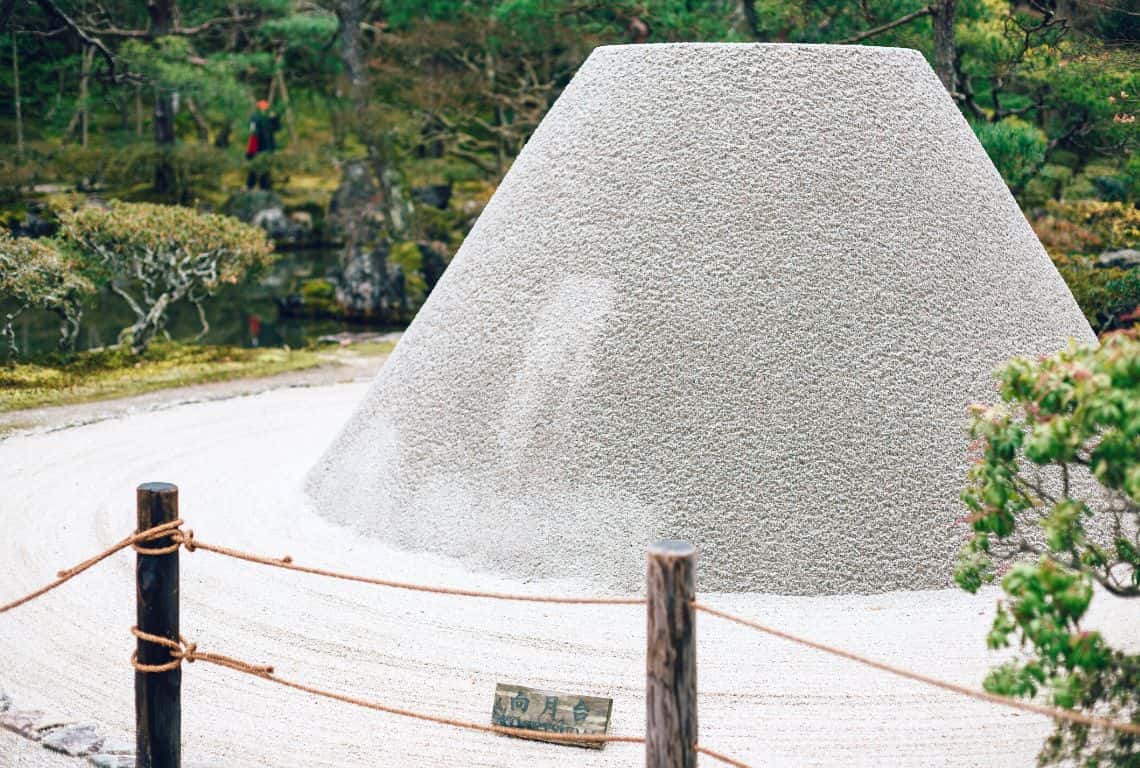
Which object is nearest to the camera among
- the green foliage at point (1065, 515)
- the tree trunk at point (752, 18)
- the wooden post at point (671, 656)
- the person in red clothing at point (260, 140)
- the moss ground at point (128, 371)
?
the green foliage at point (1065, 515)

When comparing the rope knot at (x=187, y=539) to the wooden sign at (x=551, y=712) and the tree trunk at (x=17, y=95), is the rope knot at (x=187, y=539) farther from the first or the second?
the tree trunk at (x=17, y=95)

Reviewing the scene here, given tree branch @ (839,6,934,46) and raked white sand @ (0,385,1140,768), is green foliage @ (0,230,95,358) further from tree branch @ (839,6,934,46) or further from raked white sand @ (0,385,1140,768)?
tree branch @ (839,6,934,46)

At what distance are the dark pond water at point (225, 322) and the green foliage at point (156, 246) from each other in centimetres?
223

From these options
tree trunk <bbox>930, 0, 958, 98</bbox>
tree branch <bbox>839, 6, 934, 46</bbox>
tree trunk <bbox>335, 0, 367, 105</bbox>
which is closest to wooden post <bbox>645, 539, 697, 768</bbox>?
tree trunk <bbox>930, 0, 958, 98</bbox>

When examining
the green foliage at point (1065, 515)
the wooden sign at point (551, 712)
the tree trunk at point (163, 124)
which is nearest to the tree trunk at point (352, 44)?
the tree trunk at point (163, 124)

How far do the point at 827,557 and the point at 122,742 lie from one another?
13.2 ft

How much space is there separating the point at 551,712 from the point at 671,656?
1.54 meters

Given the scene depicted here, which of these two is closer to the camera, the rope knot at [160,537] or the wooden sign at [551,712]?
the rope knot at [160,537]

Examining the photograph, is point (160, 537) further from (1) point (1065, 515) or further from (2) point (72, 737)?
(1) point (1065, 515)

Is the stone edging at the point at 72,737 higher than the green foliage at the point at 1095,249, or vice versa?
the green foliage at the point at 1095,249

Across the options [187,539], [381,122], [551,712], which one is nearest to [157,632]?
[187,539]

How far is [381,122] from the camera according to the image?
24.7 meters

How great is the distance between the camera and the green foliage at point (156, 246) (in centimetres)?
1523

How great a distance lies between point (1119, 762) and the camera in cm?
378
